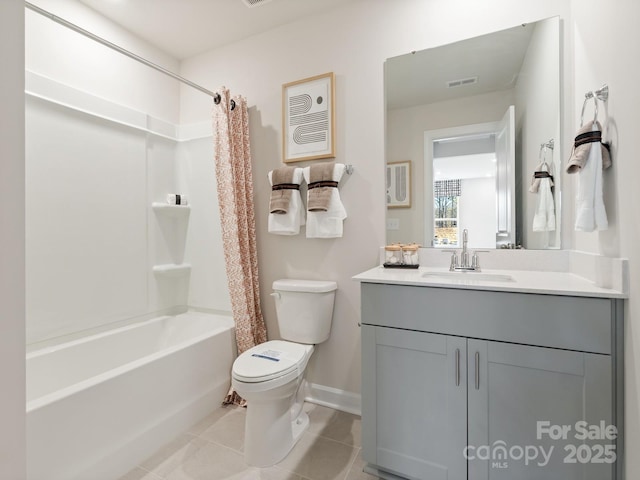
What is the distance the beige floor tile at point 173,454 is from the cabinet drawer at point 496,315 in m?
1.18

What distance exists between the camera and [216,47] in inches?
98.5

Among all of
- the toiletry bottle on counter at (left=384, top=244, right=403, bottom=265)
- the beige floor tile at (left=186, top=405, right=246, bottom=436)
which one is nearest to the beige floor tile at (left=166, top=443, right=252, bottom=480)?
the beige floor tile at (left=186, top=405, right=246, bottom=436)

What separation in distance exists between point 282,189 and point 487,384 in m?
1.57

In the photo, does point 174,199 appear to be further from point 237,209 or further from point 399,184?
point 399,184

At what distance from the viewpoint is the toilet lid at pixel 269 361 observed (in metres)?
1.48

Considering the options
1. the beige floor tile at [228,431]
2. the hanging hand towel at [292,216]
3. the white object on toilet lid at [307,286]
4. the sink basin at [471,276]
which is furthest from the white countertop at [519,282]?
the beige floor tile at [228,431]

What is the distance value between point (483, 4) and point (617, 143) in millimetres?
1121

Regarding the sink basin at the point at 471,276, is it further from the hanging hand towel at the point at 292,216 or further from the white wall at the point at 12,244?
the white wall at the point at 12,244

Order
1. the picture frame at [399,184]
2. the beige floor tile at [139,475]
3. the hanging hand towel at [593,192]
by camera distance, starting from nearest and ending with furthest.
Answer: the hanging hand towel at [593,192] → the beige floor tile at [139,475] → the picture frame at [399,184]

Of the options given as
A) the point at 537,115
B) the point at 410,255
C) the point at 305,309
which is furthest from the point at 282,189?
the point at 537,115

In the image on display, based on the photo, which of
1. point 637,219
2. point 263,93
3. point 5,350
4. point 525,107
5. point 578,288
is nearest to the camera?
point 5,350

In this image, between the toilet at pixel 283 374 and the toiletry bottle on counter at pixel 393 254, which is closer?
the toilet at pixel 283 374

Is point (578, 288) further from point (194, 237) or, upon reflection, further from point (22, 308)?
point (194, 237)

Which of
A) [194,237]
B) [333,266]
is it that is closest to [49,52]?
[194,237]
